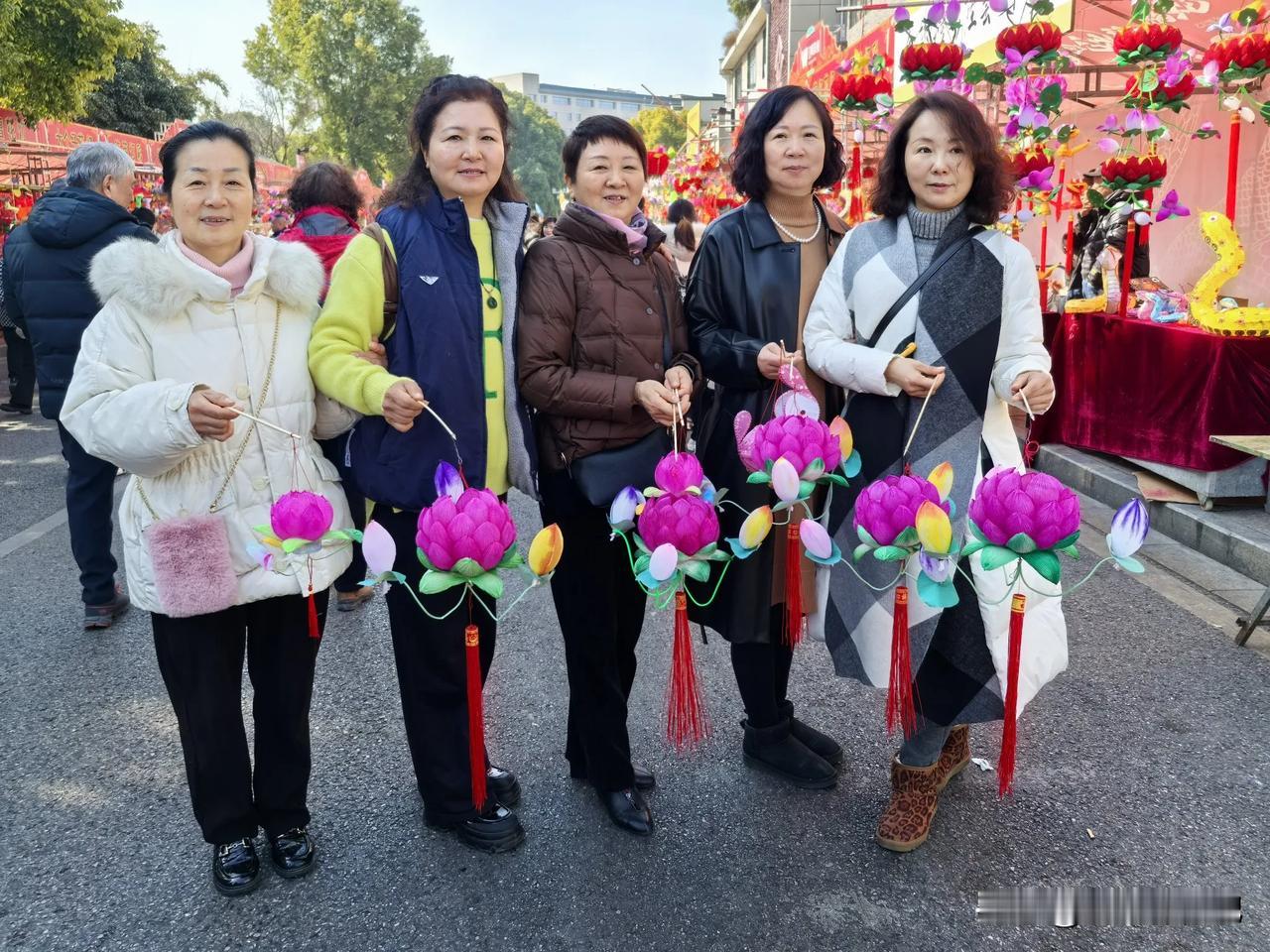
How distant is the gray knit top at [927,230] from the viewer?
2.16 m

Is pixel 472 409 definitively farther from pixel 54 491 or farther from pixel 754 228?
pixel 54 491

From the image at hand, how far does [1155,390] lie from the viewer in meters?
4.98

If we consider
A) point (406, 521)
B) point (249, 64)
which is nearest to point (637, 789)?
point (406, 521)

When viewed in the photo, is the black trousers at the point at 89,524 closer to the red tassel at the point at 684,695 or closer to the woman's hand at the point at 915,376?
the red tassel at the point at 684,695

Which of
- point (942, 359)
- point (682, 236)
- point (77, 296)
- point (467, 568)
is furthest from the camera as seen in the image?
point (682, 236)

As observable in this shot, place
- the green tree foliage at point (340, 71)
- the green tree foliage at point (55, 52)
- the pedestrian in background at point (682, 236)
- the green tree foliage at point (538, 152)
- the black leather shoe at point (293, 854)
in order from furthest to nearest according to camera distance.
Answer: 1. the green tree foliage at point (538, 152)
2. the green tree foliage at point (340, 71)
3. the green tree foliage at point (55, 52)
4. the pedestrian in background at point (682, 236)
5. the black leather shoe at point (293, 854)

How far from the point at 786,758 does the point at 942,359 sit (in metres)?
1.19

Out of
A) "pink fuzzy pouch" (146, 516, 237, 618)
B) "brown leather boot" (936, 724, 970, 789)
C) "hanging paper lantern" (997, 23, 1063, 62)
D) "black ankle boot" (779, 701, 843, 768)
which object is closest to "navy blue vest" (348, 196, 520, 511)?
"pink fuzzy pouch" (146, 516, 237, 618)

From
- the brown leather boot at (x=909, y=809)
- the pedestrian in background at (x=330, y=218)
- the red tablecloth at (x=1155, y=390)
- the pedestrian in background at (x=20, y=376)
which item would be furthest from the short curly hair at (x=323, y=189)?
the pedestrian in background at (x=20, y=376)

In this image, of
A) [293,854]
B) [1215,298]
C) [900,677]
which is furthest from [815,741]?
[1215,298]

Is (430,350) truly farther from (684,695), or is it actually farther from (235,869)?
(235,869)

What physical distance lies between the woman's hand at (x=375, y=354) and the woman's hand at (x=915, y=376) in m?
1.12

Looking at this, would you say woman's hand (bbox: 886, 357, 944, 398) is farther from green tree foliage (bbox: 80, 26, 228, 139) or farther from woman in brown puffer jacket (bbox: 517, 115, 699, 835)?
green tree foliage (bbox: 80, 26, 228, 139)

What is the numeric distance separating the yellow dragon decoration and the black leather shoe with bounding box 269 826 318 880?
4601mm
